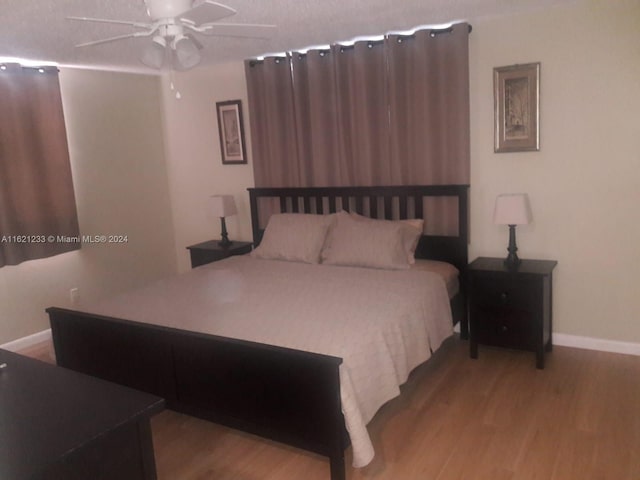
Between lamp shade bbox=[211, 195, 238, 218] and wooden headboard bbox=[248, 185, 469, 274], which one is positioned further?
lamp shade bbox=[211, 195, 238, 218]

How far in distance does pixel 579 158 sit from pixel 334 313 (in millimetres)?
1897

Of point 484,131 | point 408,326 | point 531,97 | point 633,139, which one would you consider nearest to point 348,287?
point 408,326

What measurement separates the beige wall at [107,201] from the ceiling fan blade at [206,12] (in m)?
2.68

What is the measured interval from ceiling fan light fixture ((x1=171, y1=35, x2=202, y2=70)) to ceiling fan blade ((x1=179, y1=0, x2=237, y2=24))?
9 centimetres

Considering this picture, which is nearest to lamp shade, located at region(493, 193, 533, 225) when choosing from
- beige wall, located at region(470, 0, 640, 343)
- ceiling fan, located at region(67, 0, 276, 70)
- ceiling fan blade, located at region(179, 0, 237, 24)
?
beige wall, located at region(470, 0, 640, 343)

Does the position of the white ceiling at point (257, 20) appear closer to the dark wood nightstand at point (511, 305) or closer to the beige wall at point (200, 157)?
the beige wall at point (200, 157)

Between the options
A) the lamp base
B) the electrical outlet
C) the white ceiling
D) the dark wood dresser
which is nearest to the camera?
the dark wood dresser

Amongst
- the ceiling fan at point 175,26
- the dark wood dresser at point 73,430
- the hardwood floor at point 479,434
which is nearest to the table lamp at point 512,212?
the hardwood floor at point 479,434

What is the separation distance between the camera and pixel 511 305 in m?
3.21

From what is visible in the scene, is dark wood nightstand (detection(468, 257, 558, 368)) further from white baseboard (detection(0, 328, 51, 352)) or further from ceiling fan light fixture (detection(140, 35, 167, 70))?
white baseboard (detection(0, 328, 51, 352))

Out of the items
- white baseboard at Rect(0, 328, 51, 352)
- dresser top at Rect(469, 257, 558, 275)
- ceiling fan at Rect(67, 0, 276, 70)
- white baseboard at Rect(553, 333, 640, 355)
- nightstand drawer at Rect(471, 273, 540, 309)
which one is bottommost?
white baseboard at Rect(553, 333, 640, 355)

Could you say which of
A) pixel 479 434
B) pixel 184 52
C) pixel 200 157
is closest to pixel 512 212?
pixel 479 434

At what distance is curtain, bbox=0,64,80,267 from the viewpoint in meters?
3.80

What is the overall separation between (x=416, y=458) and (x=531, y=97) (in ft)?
7.58
